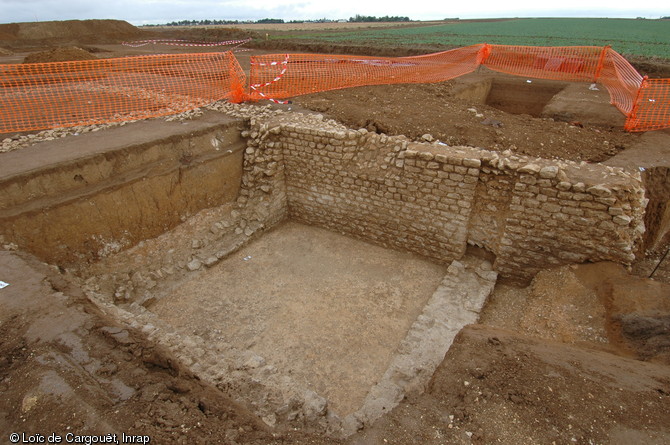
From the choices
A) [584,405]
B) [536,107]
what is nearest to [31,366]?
[584,405]

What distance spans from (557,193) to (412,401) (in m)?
3.28

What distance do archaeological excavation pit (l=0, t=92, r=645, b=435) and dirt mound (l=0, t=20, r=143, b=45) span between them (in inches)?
953

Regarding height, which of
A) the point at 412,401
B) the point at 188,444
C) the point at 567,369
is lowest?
the point at 412,401

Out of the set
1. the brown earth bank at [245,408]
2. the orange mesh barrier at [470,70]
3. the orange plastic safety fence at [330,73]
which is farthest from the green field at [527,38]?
the brown earth bank at [245,408]

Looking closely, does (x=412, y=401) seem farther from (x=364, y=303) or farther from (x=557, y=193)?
(x=557, y=193)

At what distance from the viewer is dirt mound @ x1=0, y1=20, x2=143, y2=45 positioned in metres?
23.1

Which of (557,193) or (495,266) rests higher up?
(557,193)

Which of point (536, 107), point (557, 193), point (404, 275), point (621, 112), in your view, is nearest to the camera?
point (557, 193)

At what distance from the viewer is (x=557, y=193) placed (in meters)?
4.62

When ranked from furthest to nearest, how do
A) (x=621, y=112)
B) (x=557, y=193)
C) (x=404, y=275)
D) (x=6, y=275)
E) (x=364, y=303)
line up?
(x=621, y=112) → (x=404, y=275) → (x=364, y=303) → (x=557, y=193) → (x=6, y=275)

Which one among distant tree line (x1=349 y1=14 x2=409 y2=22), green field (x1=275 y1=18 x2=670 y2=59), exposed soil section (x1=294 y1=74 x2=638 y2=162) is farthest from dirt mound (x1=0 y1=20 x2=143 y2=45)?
distant tree line (x1=349 y1=14 x2=409 y2=22)

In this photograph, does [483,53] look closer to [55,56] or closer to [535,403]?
[535,403]

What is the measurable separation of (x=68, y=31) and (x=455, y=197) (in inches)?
1189

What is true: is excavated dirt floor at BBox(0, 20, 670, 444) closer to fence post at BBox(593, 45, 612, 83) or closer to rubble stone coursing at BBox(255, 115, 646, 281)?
rubble stone coursing at BBox(255, 115, 646, 281)
